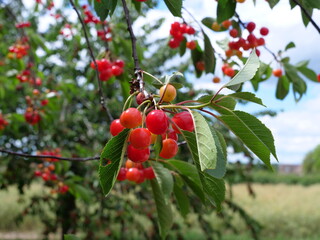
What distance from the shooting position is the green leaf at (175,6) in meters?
1.06

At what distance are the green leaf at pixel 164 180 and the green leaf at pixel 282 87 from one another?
1.03 m

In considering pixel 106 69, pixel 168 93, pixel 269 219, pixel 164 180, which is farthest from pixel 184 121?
pixel 269 219

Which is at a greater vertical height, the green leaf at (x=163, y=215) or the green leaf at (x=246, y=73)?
the green leaf at (x=246, y=73)

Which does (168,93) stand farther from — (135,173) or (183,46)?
(183,46)

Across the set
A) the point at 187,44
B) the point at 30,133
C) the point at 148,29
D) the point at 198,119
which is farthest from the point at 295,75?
the point at 148,29

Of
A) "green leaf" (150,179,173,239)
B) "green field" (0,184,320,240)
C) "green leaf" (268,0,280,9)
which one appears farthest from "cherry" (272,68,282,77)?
"green field" (0,184,320,240)

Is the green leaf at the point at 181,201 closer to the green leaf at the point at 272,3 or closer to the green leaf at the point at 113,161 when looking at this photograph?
the green leaf at the point at 113,161

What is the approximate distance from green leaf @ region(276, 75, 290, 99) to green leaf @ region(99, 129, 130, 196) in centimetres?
137

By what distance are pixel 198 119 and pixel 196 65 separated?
44.2 inches

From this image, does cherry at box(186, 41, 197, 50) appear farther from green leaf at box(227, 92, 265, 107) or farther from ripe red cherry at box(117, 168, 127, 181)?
green leaf at box(227, 92, 265, 107)

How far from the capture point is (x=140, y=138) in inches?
29.7

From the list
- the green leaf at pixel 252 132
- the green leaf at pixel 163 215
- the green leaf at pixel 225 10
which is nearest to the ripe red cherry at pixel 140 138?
the green leaf at pixel 252 132

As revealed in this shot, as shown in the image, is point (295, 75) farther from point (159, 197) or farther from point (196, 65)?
point (159, 197)

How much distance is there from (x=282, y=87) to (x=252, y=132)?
1301mm
